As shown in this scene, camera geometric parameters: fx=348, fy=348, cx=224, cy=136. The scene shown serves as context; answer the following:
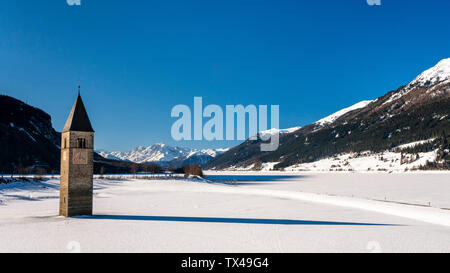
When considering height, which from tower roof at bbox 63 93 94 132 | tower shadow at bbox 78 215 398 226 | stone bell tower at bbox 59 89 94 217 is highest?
tower roof at bbox 63 93 94 132

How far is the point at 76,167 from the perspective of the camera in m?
26.6

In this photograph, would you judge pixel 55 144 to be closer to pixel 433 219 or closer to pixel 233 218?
pixel 233 218

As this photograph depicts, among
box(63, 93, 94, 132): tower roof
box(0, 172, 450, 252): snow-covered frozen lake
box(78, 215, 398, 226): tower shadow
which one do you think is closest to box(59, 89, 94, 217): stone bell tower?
box(63, 93, 94, 132): tower roof

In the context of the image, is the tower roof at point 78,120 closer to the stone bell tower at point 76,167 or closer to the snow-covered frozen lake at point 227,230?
the stone bell tower at point 76,167

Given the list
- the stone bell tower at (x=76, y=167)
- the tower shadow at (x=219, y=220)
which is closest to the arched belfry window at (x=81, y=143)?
the stone bell tower at (x=76, y=167)

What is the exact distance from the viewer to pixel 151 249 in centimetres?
1661

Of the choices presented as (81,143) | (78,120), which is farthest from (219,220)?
(78,120)

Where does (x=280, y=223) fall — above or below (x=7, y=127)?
below

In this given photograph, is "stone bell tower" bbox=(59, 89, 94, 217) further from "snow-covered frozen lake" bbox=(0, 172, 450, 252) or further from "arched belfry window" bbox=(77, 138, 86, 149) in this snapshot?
"snow-covered frozen lake" bbox=(0, 172, 450, 252)

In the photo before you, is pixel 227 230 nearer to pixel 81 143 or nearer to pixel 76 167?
pixel 76 167

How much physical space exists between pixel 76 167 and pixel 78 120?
374 cm

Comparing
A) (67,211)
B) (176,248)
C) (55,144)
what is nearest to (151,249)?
(176,248)

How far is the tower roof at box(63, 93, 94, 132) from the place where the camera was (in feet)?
88.6
